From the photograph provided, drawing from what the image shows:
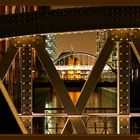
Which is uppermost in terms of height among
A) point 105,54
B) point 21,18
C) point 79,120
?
point 21,18

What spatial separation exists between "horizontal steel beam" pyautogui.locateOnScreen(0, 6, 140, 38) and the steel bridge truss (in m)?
0.39

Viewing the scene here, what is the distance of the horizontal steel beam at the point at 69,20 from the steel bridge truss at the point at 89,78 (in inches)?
15.2

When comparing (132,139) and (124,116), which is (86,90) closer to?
(124,116)

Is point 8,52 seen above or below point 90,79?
above

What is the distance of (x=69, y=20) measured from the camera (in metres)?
4.92

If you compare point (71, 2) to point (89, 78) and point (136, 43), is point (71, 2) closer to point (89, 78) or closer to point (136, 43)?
point (136, 43)

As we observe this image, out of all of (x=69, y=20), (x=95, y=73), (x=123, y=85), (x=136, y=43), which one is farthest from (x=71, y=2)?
(x=123, y=85)

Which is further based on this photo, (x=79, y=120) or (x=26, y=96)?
(x=26, y=96)

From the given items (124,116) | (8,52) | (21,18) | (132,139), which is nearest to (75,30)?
(21,18)

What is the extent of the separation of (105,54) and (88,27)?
625 mm

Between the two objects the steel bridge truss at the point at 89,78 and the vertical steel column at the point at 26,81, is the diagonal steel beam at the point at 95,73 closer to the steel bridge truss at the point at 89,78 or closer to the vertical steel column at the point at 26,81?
the steel bridge truss at the point at 89,78

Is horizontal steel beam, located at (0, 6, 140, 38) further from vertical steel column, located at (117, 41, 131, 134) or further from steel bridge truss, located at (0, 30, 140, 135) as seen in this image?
vertical steel column, located at (117, 41, 131, 134)

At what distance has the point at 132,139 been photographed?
1.94 m

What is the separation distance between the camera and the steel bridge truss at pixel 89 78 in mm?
5387
